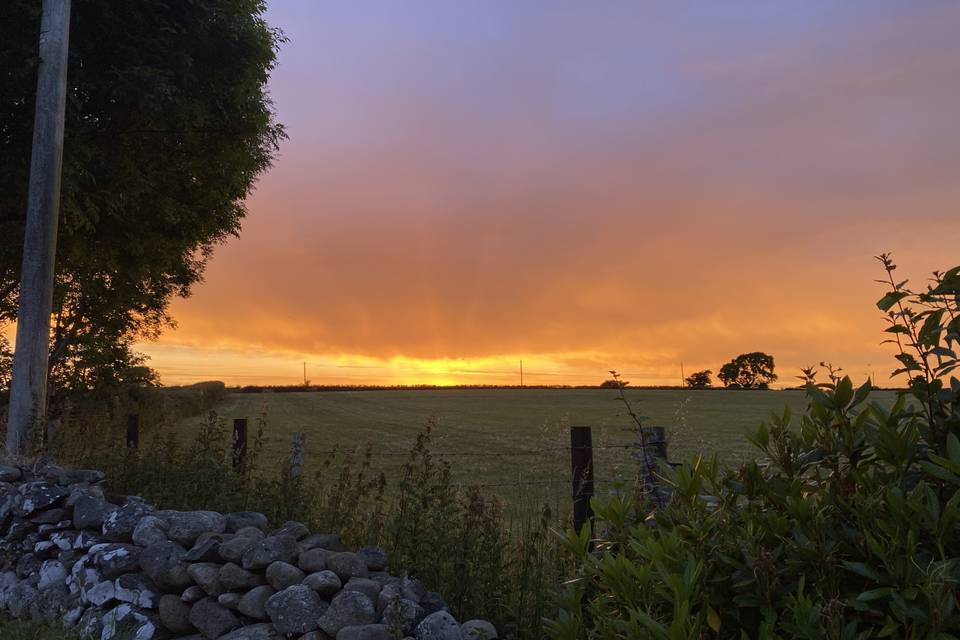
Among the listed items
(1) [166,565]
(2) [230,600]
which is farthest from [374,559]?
(1) [166,565]

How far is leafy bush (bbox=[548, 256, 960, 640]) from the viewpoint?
230 centimetres

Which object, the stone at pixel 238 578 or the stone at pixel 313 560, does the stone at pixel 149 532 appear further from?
the stone at pixel 313 560

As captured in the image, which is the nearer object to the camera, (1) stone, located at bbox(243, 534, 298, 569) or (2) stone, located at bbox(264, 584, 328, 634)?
(2) stone, located at bbox(264, 584, 328, 634)

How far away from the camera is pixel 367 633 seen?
13.6 feet

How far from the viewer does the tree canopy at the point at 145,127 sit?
42.5ft

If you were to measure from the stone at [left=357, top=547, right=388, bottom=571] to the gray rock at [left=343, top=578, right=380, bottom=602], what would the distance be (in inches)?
16.3

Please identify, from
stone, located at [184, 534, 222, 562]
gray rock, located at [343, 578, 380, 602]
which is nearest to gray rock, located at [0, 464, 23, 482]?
stone, located at [184, 534, 222, 562]

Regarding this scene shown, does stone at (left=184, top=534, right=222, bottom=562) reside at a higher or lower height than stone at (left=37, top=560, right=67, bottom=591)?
higher

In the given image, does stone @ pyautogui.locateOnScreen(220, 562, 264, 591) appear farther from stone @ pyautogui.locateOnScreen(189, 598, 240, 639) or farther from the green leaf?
the green leaf

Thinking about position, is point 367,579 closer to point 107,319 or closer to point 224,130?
point 224,130

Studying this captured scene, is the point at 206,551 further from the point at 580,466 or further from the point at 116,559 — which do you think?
the point at 580,466

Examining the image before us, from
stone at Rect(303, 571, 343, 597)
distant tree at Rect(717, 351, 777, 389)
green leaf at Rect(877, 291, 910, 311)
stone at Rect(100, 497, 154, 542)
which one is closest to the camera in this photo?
green leaf at Rect(877, 291, 910, 311)

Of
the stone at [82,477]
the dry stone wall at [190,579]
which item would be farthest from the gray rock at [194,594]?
the stone at [82,477]

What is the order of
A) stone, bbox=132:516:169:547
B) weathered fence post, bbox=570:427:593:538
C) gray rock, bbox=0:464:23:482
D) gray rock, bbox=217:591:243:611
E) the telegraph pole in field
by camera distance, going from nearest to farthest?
1. gray rock, bbox=217:591:243:611
2. stone, bbox=132:516:169:547
3. weathered fence post, bbox=570:427:593:538
4. gray rock, bbox=0:464:23:482
5. the telegraph pole in field
